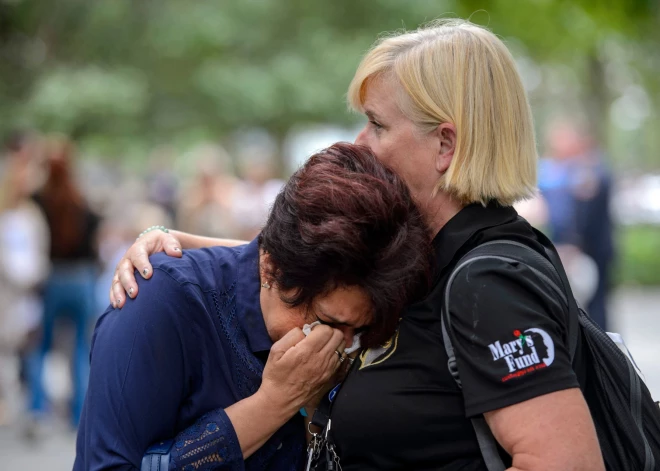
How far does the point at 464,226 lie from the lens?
8.00 feet

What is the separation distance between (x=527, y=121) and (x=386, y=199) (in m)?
0.49

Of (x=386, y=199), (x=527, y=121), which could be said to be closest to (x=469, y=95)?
(x=527, y=121)

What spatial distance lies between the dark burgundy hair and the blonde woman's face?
0.10 metres

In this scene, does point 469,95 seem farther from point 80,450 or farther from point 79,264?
point 79,264

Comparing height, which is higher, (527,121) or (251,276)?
(527,121)

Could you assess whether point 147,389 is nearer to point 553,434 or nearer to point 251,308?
point 251,308

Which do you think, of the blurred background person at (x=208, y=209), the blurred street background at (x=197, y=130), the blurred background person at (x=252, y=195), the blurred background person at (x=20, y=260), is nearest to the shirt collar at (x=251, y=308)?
the blurred background person at (x=20, y=260)

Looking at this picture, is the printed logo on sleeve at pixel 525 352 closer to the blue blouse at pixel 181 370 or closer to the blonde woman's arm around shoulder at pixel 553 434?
the blonde woman's arm around shoulder at pixel 553 434

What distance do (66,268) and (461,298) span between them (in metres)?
6.47

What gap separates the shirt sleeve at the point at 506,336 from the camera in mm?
2072

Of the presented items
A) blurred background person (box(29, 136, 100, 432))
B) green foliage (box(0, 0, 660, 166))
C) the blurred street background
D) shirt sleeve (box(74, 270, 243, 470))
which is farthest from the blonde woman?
green foliage (box(0, 0, 660, 166))

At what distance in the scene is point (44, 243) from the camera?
800cm

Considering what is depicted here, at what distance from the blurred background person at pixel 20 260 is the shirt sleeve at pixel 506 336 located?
248 inches

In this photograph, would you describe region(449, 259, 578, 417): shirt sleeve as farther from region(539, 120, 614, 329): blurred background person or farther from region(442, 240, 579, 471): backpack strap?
region(539, 120, 614, 329): blurred background person
